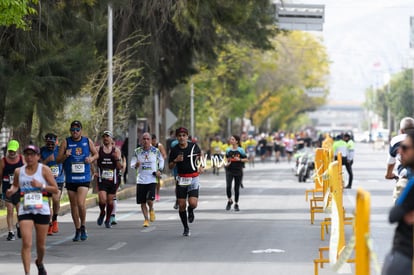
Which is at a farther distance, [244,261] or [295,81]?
[295,81]

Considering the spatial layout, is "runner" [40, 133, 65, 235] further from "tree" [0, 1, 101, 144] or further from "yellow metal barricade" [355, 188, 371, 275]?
"yellow metal barricade" [355, 188, 371, 275]

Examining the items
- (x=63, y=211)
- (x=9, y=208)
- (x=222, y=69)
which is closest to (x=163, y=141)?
(x=222, y=69)

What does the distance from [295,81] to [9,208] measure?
7719 cm

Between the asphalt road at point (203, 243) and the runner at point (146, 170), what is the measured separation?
1.85 ft

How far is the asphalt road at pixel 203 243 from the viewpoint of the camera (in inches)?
601

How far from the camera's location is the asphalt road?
15266 mm

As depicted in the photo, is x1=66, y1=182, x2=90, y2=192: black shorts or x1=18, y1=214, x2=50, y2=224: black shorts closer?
x1=18, y1=214, x2=50, y2=224: black shorts

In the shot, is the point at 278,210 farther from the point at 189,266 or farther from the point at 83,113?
the point at 189,266

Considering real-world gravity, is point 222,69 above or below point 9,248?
above

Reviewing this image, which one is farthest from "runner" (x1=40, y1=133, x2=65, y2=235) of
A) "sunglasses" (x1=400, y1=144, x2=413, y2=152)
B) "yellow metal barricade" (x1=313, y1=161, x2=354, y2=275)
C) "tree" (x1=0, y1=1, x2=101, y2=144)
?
"sunglasses" (x1=400, y1=144, x2=413, y2=152)

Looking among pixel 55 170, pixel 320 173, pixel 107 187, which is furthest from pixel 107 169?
pixel 320 173

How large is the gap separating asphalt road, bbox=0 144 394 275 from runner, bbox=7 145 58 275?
1.15 metres

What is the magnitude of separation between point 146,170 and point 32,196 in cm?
885

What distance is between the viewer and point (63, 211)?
27.3 meters
